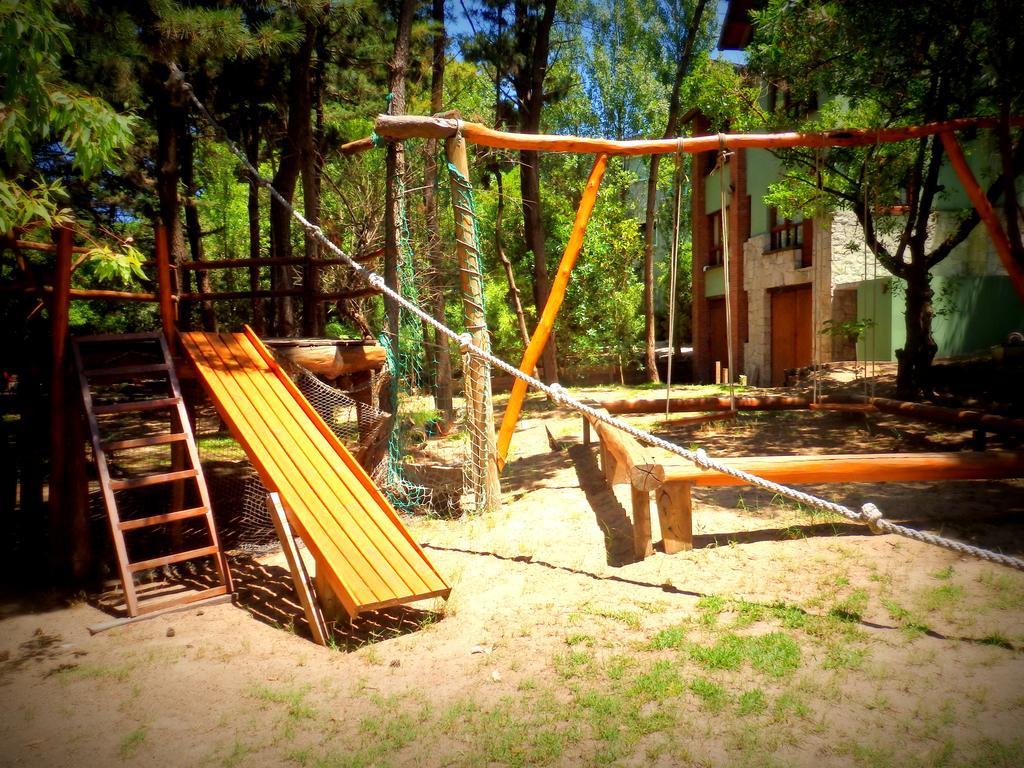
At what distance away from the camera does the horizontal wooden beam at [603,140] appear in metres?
5.78

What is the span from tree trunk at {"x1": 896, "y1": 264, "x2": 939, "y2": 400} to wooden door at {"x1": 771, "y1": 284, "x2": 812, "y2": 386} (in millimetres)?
5629

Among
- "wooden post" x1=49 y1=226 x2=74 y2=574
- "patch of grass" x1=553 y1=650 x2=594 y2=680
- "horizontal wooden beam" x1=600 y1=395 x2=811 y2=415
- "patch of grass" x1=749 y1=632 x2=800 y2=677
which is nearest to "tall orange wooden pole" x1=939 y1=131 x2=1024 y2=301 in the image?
"horizontal wooden beam" x1=600 y1=395 x2=811 y2=415

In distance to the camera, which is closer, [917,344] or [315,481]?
[315,481]

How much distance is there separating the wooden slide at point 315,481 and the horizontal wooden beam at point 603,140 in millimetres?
2150

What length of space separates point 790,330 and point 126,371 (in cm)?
1419

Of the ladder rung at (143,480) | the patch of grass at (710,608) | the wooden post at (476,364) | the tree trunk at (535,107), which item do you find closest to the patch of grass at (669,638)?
the patch of grass at (710,608)

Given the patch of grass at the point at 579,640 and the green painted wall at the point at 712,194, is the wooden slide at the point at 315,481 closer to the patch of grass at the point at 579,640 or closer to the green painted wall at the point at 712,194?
the patch of grass at the point at 579,640

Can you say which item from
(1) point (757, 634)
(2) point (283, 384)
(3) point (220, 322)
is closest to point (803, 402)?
(1) point (757, 634)

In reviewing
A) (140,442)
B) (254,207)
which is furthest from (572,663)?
(254,207)

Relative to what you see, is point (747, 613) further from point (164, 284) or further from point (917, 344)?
point (917, 344)

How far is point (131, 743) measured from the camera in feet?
9.74

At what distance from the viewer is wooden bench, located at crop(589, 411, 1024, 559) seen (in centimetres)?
475

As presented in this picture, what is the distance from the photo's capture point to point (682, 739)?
2.79 metres

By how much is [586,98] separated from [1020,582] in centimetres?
2667
